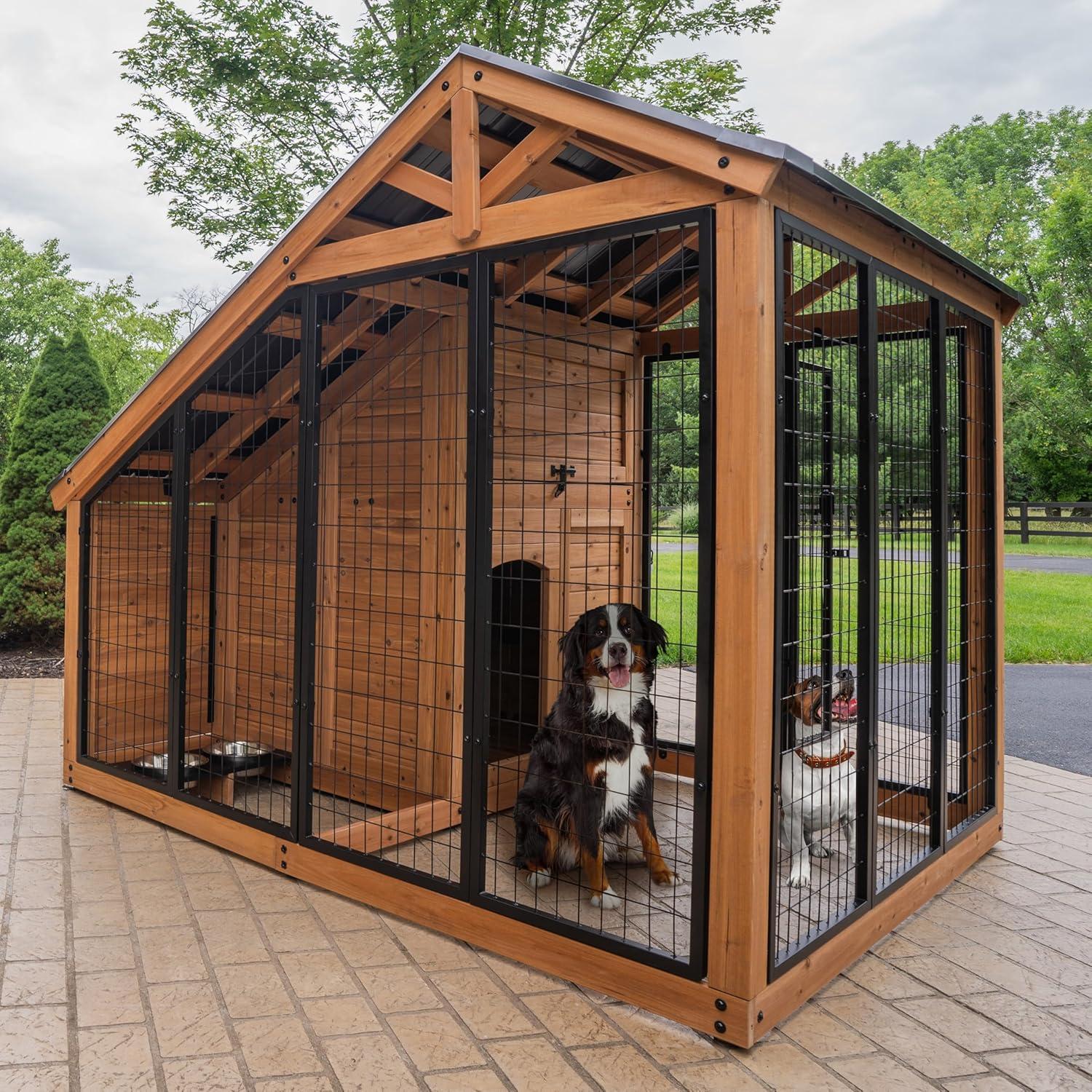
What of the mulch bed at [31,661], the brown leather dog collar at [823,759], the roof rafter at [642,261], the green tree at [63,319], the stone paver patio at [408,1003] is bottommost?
the stone paver patio at [408,1003]

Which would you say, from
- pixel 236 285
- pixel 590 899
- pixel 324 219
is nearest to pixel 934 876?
pixel 590 899

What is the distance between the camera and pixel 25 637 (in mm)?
9172

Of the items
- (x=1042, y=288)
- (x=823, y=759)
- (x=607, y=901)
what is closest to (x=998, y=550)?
(x=823, y=759)

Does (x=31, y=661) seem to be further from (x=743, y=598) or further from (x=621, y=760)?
(x=743, y=598)

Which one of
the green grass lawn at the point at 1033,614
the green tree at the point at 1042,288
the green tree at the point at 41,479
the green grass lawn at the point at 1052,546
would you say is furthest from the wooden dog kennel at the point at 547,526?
the green grass lawn at the point at 1052,546

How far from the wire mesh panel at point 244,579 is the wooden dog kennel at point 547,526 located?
0.03m

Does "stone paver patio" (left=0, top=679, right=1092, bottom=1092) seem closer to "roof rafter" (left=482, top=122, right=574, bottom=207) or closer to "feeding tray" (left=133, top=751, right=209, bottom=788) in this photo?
"feeding tray" (left=133, top=751, right=209, bottom=788)

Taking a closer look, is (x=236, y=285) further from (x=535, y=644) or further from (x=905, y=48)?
(x=905, y=48)

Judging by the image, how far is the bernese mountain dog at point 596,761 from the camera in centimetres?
340

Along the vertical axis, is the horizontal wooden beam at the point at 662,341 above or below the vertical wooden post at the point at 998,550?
above

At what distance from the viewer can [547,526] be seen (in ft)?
15.4

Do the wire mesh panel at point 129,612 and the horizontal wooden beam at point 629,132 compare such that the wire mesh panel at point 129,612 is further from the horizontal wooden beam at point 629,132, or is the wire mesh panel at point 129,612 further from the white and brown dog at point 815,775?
the white and brown dog at point 815,775

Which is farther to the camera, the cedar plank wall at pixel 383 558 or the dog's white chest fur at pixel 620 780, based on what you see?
the cedar plank wall at pixel 383 558

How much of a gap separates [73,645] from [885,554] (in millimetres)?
4130
